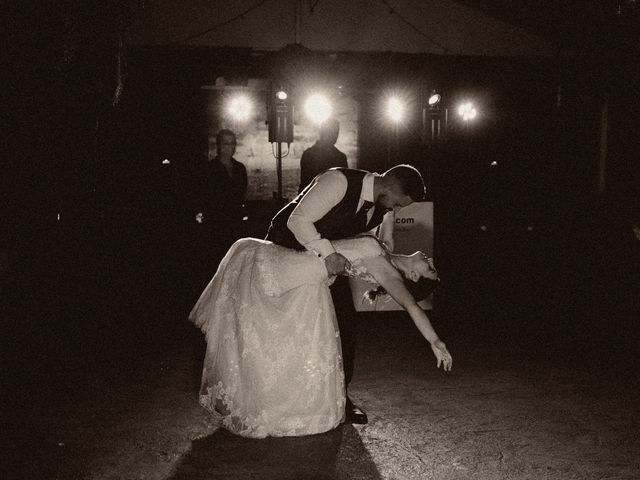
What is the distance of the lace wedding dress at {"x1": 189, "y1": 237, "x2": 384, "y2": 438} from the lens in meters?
3.45

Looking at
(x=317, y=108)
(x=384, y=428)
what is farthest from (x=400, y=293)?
(x=317, y=108)

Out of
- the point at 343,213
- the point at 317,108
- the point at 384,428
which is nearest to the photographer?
the point at 343,213

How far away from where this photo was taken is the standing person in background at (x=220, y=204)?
740cm

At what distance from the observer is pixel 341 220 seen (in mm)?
3586

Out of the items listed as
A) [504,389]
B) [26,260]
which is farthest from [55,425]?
[504,389]

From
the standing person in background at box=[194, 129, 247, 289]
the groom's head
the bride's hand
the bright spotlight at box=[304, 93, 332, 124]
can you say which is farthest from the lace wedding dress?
the bright spotlight at box=[304, 93, 332, 124]

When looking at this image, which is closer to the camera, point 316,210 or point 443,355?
point 443,355

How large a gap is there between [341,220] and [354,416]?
4.05 feet

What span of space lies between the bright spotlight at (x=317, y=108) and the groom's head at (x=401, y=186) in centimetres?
681

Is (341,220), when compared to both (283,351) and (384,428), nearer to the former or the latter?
(283,351)

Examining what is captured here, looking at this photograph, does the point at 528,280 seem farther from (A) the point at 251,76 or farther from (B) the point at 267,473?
(B) the point at 267,473

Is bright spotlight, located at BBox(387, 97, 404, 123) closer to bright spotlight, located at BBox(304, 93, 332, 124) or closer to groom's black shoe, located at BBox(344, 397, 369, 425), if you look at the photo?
bright spotlight, located at BBox(304, 93, 332, 124)

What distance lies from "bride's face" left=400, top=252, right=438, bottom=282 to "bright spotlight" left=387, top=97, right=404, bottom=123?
278 inches

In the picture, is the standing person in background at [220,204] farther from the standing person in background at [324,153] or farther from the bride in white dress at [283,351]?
the bride in white dress at [283,351]
